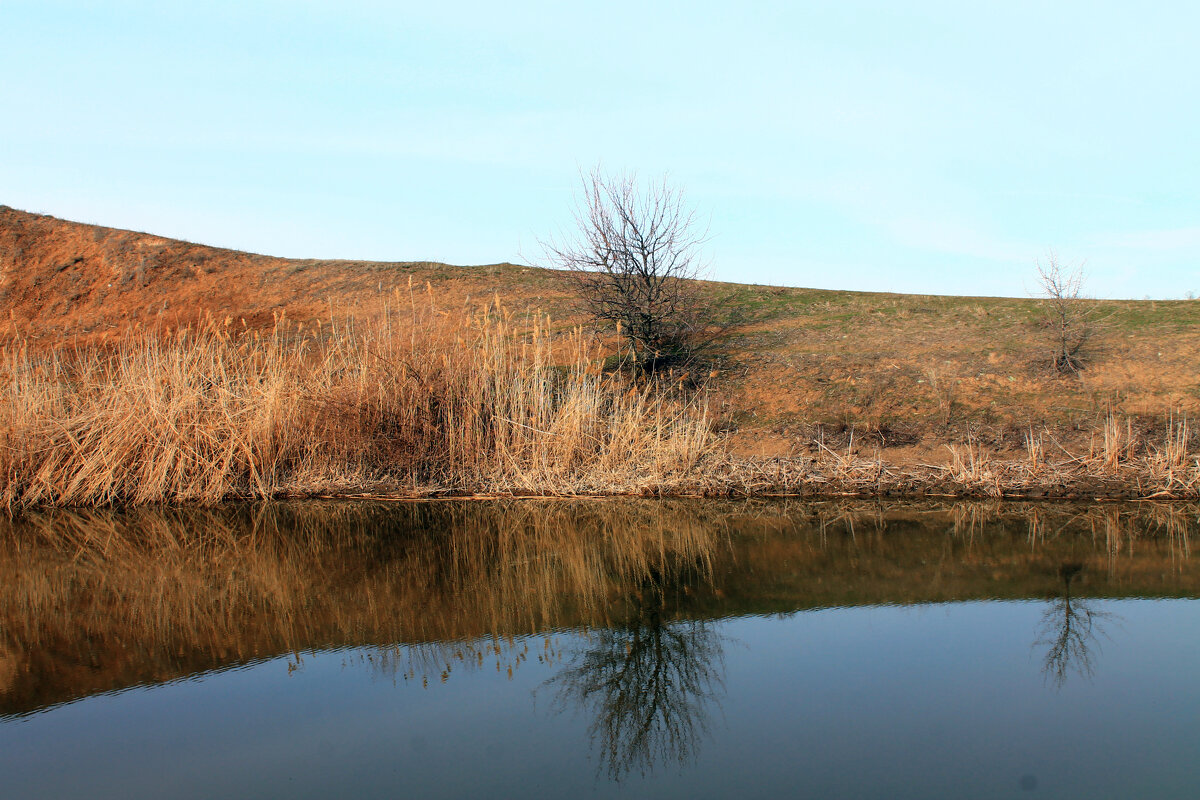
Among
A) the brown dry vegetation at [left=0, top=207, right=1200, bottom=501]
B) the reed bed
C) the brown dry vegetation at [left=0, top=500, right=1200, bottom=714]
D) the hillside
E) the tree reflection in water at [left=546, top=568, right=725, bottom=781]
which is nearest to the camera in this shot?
the tree reflection in water at [left=546, top=568, right=725, bottom=781]

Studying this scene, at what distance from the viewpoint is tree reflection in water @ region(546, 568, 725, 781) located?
4598 millimetres

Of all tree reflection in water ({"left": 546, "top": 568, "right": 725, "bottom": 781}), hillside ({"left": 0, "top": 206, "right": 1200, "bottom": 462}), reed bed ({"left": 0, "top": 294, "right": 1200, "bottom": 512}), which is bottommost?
tree reflection in water ({"left": 546, "top": 568, "right": 725, "bottom": 781})

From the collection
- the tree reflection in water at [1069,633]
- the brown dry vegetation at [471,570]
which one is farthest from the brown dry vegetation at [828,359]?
the tree reflection in water at [1069,633]

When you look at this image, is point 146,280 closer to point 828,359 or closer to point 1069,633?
point 828,359

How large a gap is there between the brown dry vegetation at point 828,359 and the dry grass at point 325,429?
0.14 m

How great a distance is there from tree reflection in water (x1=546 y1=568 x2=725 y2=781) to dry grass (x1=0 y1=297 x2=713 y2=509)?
16.6 ft

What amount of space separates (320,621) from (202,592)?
1515 millimetres

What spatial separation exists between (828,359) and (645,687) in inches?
443

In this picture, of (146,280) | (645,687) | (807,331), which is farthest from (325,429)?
(146,280)

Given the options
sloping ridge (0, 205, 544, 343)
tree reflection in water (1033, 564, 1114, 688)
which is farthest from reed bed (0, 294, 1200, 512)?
sloping ridge (0, 205, 544, 343)

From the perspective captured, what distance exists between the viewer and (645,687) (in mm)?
5363

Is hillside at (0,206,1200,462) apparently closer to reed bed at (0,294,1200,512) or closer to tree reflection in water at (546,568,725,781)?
reed bed at (0,294,1200,512)

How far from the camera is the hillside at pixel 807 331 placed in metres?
12.9

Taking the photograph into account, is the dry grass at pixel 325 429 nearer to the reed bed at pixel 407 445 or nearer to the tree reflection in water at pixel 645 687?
the reed bed at pixel 407 445
